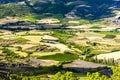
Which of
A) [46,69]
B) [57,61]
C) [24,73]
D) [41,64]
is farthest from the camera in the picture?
[57,61]

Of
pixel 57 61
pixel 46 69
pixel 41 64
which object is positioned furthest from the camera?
pixel 57 61

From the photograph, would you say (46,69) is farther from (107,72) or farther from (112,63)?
(112,63)

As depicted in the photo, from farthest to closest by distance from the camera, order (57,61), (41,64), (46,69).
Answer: (57,61), (41,64), (46,69)

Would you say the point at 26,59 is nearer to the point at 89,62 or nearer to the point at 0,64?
the point at 0,64

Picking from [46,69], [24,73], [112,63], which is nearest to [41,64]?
[46,69]

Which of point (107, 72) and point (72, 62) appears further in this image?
point (72, 62)

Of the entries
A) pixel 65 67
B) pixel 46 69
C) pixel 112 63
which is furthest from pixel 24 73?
pixel 112 63

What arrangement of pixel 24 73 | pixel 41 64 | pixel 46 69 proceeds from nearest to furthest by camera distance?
pixel 24 73, pixel 46 69, pixel 41 64

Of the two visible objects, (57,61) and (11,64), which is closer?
(11,64)
